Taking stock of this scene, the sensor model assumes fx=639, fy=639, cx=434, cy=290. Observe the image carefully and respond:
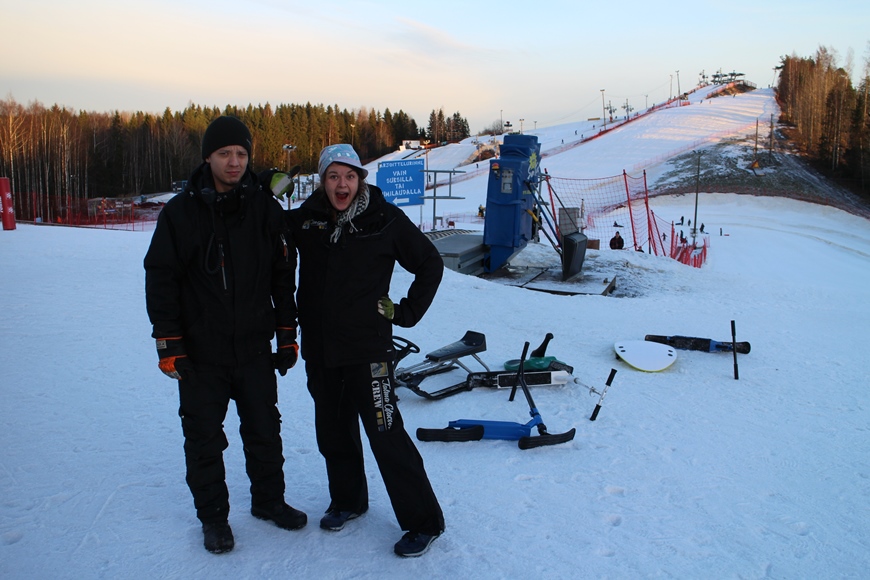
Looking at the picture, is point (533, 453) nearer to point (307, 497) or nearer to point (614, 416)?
point (614, 416)

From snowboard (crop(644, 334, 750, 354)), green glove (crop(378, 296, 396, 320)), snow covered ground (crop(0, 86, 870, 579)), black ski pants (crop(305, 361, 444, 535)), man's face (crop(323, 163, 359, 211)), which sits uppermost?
man's face (crop(323, 163, 359, 211))

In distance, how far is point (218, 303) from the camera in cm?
292

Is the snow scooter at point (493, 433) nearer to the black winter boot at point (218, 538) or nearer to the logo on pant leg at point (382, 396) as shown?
the logo on pant leg at point (382, 396)

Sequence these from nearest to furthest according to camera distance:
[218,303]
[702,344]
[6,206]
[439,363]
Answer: [218,303] < [439,363] < [702,344] < [6,206]

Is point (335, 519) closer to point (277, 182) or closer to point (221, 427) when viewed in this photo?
point (221, 427)

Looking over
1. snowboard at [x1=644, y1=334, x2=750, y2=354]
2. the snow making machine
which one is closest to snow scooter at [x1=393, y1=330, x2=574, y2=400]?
snowboard at [x1=644, y1=334, x2=750, y2=354]

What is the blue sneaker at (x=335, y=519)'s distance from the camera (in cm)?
315

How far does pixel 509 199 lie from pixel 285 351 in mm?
8828

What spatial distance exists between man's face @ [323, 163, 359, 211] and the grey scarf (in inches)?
0.9

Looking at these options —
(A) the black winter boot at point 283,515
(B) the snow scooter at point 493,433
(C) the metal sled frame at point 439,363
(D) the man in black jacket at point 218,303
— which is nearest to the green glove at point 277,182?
(D) the man in black jacket at point 218,303

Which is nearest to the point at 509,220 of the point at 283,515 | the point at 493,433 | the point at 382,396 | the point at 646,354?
the point at 646,354

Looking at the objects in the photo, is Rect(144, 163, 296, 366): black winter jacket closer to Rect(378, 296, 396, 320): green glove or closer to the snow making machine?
Rect(378, 296, 396, 320): green glove

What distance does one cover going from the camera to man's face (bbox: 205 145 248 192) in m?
2.94

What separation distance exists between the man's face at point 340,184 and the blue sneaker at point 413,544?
158cm
